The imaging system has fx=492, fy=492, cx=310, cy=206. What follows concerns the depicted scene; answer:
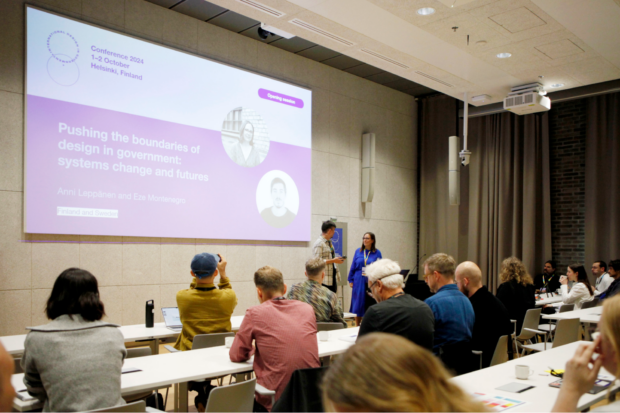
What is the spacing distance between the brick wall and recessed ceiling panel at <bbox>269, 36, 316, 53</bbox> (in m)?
5.01

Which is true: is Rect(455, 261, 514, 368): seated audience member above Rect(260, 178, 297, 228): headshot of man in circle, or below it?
below

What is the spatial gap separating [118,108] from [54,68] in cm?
82

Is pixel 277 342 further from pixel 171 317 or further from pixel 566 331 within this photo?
pixel 566 331

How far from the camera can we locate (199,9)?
23.0 feet

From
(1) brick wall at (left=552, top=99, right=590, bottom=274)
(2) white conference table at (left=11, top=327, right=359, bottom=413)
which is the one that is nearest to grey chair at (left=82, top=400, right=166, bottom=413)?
(2) white conference table at (left=11, top=327, right=359, bottom=413)

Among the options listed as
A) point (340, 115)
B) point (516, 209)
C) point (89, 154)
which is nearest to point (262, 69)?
point (340, 115)

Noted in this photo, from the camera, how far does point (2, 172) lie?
5473 mm

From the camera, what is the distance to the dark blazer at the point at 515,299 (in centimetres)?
571

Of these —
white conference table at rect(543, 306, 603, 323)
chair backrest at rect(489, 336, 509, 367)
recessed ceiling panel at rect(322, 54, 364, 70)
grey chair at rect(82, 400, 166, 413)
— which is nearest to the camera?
grey chair at rect(82, 400, 166, 413)

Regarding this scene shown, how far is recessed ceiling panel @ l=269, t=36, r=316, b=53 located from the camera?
26.5ft

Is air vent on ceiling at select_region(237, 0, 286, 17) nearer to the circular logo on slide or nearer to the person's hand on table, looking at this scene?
the circular logo on slide

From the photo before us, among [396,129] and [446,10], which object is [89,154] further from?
[396,129]

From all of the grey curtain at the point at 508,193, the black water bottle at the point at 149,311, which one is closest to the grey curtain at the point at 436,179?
the grey curtain at the point at 508,193

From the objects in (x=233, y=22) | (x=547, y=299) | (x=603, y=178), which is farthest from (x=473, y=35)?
(x=603, y=178)
